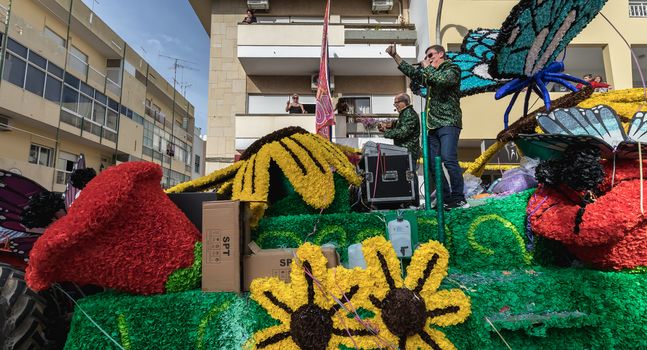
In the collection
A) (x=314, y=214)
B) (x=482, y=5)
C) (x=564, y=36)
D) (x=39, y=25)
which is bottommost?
(x=314, y=214)

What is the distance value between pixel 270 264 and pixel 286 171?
0.83 metres

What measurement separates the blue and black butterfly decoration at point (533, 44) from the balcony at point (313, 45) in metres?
7.45

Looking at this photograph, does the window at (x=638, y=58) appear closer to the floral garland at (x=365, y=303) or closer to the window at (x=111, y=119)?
the floral garland at (x=365, y=303)

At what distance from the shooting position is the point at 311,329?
69.9 inches

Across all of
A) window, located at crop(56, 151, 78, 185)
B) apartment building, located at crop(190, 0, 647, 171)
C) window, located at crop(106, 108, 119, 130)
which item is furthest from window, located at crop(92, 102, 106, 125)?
apartment building, located at crop(190, 0, 647, 171)

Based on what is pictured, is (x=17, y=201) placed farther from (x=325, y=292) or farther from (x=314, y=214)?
(x=325, y=292)

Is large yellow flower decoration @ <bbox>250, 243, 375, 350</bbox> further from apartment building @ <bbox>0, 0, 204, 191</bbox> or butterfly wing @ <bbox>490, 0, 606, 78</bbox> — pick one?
apartment building @ <bbox>0, 0, 204, 191</bbox>

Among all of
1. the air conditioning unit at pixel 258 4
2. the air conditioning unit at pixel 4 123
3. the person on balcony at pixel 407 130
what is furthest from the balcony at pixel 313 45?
the air conditioning unit at pixel 4 123

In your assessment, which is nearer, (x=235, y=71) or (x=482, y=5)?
(x=482, y=5)

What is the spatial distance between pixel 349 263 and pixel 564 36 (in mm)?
2937


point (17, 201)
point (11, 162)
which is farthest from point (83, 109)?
point (17, 201)

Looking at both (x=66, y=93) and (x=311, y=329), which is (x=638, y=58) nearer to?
(x=311, y=329)

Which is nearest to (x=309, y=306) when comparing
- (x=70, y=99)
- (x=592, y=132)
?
(x=592, y=132)

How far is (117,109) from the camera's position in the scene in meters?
20.9
